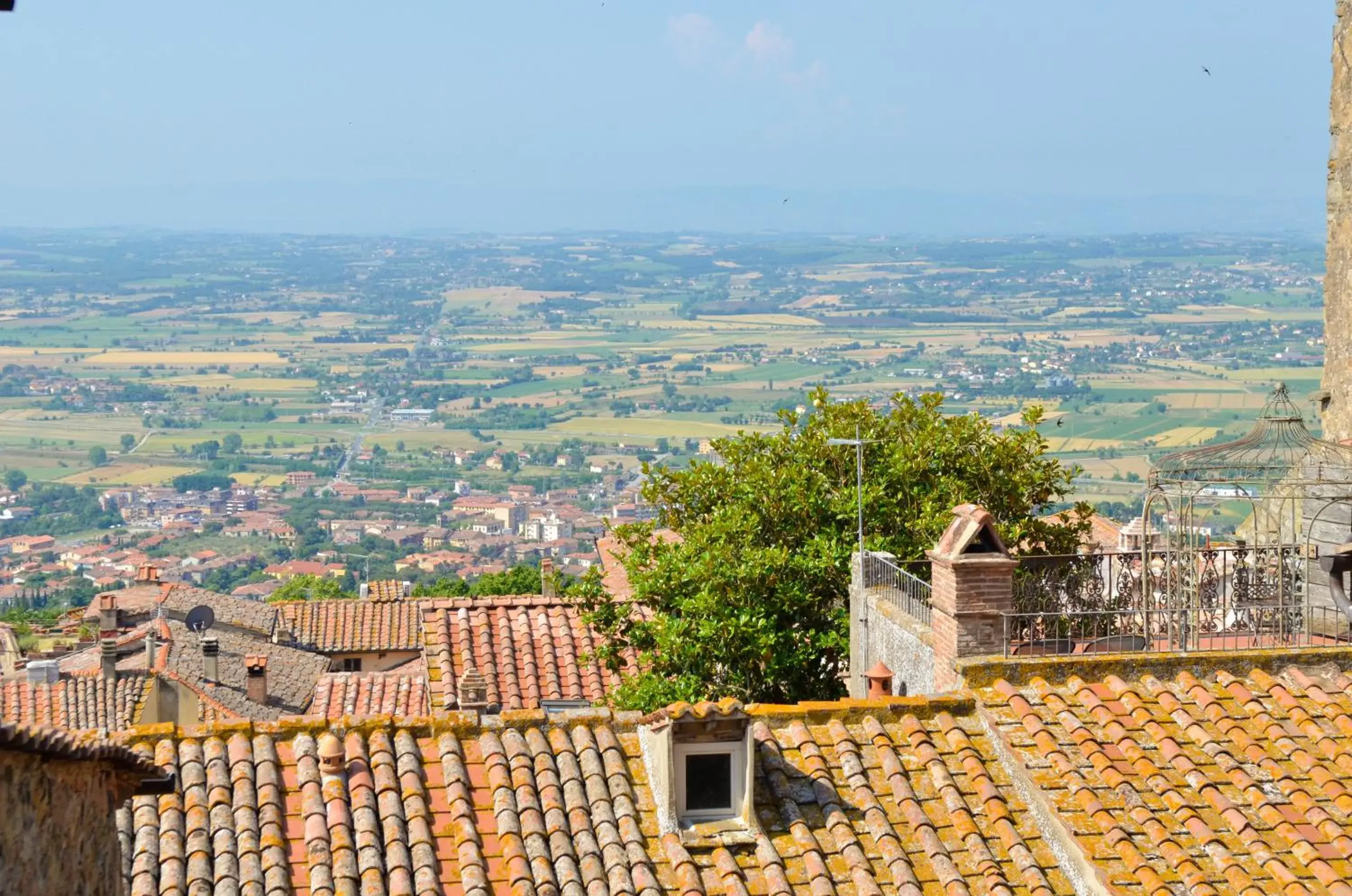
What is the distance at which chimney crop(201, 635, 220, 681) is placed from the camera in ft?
117

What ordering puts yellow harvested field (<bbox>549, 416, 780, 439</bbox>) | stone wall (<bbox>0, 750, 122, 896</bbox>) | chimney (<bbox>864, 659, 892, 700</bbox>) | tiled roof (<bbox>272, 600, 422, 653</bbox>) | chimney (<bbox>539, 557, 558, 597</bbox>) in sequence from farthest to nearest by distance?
1. yellow harvested field (<bbox>549, 416, 780, 439</bbox>)
2. tiled roof (<bbox>272, 600, 422, 653</bbox>)
3. chimney (<bbox>539, 557, 558, 597</bbox>)
4. chimney (<bbox>864, 659, 892, 700</bbox>)
5. stone wall (<bbox>0, 750, 122, 896</bbox>)

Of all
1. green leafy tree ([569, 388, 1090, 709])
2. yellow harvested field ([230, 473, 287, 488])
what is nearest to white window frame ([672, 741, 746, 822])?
green leafy tree ([569, 388, 1090, 709])

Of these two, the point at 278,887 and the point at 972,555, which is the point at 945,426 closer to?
the point at 972,555

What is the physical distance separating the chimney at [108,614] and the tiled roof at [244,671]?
1689 millimetres

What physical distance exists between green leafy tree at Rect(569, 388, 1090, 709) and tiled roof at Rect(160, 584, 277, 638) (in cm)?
2525

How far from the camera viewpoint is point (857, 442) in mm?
16688

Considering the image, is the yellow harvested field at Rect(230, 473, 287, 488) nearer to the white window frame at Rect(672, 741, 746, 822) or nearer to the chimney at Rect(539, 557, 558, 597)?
the chimney at Rect(539, 557, 558, 597)

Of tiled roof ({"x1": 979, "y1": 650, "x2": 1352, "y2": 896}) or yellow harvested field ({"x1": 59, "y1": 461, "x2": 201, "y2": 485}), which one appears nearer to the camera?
tiled roof ({"x1": 979, "y1": 650, "x2": 1352, "y2": 896})

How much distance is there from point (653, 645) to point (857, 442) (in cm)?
405

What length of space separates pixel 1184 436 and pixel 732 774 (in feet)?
365

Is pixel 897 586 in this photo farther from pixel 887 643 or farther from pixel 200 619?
pixel 200 619

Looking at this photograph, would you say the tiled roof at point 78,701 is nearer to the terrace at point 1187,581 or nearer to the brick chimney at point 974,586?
the terrace at point 1187,581

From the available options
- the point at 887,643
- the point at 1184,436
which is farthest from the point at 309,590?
the point at 887,643

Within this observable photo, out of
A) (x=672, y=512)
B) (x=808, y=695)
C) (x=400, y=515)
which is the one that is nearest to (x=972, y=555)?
(x=808, y=695)
